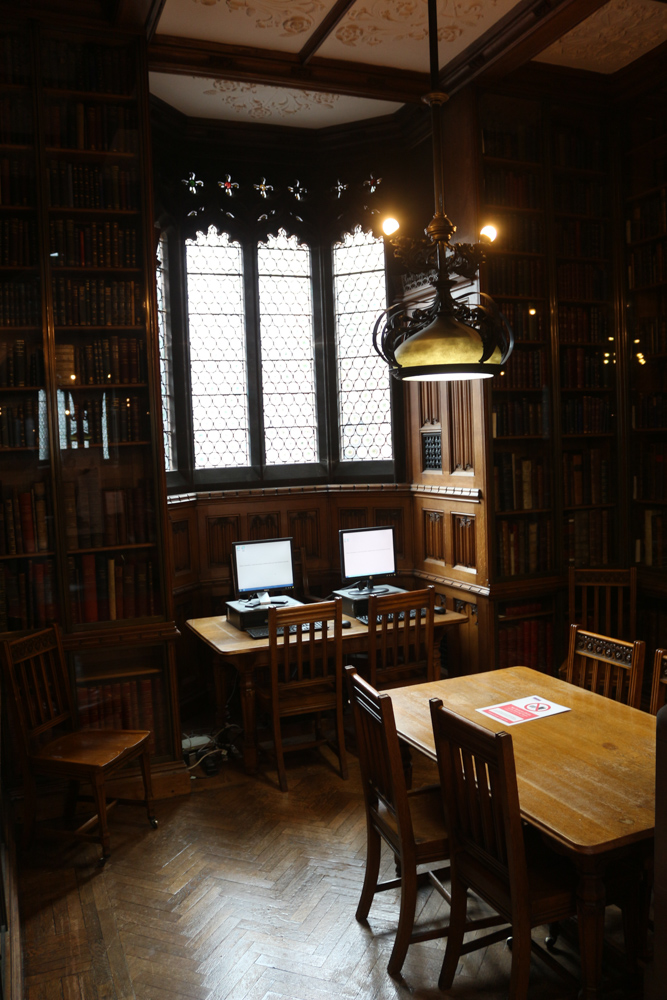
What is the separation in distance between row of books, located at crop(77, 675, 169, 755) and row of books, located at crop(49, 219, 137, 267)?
2159 millimetres

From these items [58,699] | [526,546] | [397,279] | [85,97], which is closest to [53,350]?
[85,97]

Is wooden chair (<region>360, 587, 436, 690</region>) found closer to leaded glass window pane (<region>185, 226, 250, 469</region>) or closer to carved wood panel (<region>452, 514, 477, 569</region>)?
carved wood panel (<region>452, 514, 477, 569</region>)

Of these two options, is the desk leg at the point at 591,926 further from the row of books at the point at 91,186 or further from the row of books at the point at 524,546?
the row of books at the point at 91,186

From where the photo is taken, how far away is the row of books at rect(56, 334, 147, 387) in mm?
3936

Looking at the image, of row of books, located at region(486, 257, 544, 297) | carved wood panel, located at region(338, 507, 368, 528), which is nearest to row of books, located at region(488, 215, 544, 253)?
row of books, located at region(486, 257, 544, 297)

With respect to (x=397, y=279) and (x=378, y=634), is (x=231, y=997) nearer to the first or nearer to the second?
(x=378, y=634)

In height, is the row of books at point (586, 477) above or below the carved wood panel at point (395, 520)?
above

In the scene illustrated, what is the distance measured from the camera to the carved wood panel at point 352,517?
5684 millimetres

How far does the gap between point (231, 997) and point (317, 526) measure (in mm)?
3443

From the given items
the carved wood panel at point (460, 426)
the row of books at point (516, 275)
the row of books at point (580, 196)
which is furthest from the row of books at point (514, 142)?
the carved wood panel at point (460, 426)

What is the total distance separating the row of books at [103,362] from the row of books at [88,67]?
48.9 inches

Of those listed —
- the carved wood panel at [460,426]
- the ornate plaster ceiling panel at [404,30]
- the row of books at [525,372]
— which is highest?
the ornate plaster ceiling panel at [404,30]

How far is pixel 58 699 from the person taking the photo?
385cm

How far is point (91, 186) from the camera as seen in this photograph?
3.94 meters
